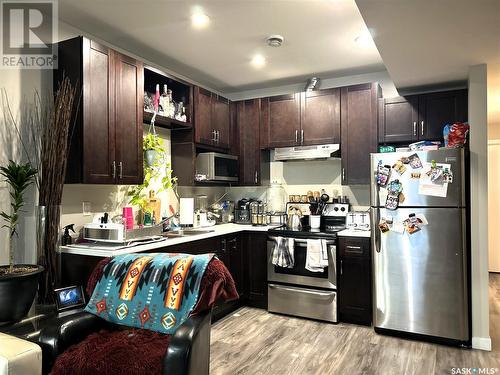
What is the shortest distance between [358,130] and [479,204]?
1382 millimetres

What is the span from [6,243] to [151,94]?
1783mm

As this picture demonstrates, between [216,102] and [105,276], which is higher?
[216,102]

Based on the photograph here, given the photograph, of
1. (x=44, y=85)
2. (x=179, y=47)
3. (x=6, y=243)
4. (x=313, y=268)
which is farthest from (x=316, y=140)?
(x=6, y=243)

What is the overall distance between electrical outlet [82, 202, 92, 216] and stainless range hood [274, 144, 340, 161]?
2111 millimetres

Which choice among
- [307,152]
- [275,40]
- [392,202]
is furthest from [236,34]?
[392,202]

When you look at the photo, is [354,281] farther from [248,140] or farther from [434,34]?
[434,34]

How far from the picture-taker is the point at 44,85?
275cm

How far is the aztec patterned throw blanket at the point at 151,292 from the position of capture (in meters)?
1.98

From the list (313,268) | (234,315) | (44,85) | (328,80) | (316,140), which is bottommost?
(234,315)

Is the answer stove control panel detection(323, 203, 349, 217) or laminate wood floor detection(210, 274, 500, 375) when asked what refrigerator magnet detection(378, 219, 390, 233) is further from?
laminate wood floor detection(210, 274, 500, 375)

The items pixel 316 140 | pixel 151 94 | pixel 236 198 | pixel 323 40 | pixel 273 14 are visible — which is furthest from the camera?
pixel 236 198

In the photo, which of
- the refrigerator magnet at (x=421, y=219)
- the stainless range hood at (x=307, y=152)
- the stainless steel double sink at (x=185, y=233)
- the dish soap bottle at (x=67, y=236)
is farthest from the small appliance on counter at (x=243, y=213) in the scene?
the dish soap bottle at (x=67, y=236)

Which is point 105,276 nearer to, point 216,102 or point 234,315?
point 234,315

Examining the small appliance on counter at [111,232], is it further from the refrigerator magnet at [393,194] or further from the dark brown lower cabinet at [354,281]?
the refrigerator magnet at [393,194]
